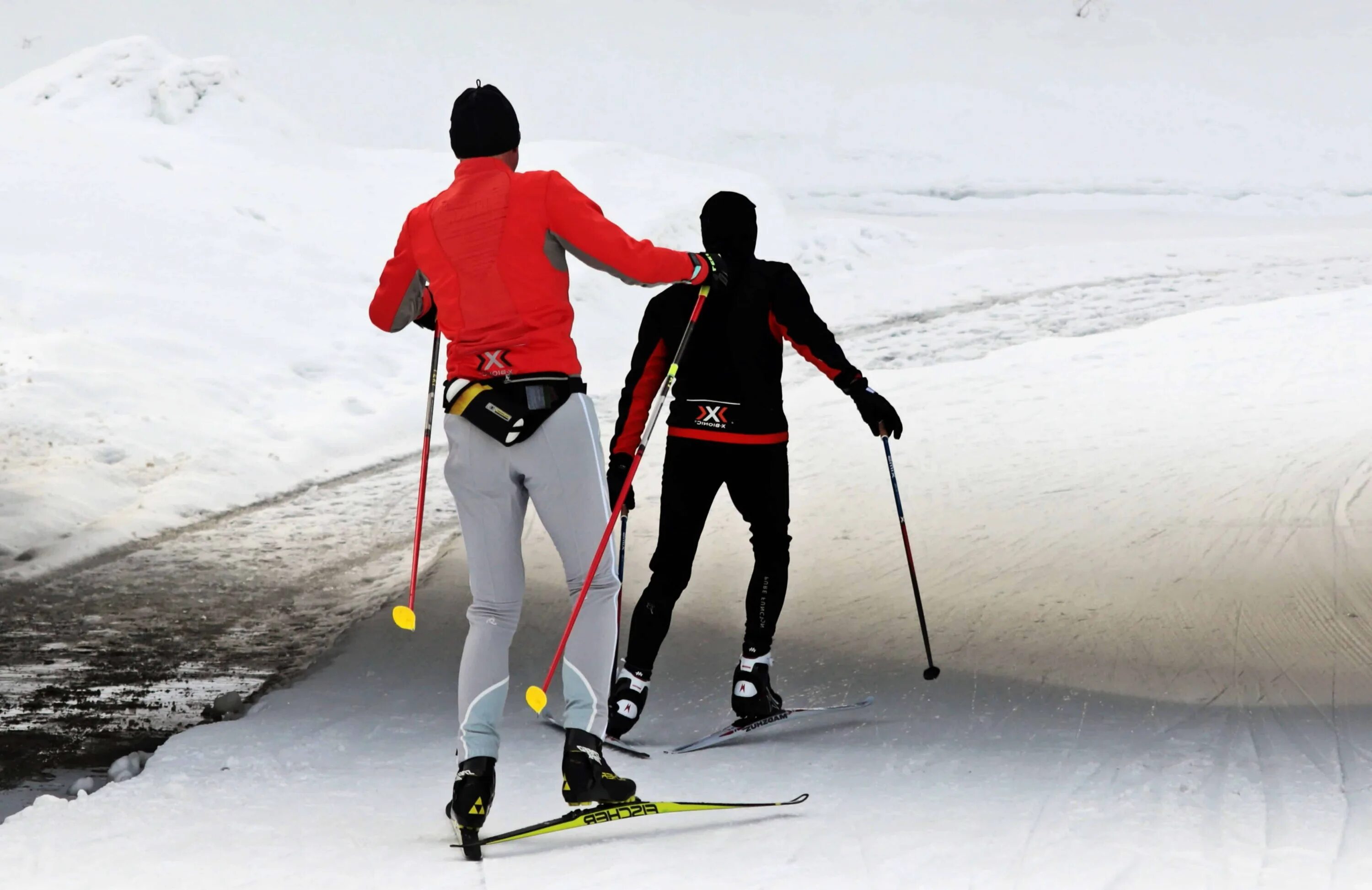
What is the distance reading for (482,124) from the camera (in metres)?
2.57

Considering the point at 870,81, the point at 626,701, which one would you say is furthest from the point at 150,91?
the point at 626,701

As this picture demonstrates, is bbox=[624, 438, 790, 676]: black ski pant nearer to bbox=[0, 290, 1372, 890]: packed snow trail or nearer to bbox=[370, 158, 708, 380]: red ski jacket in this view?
bbox=[0, 290, 1372, 890]: packed snow trail

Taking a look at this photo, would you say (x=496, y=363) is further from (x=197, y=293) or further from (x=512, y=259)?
(x=197, y=293)

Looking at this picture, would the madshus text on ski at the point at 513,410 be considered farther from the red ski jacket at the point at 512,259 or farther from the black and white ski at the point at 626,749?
the black and white ski at the point at 626,749

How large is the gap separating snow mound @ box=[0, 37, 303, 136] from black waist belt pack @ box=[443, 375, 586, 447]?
53.6 feet

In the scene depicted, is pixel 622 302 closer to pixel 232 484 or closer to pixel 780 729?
pixel 232 484

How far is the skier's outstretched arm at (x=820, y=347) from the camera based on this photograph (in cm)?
344

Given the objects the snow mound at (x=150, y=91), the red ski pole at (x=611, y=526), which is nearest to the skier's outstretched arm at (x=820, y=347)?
the red ski pole at (x=611, y=526)

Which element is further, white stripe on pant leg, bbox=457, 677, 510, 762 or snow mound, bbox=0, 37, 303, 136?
snow mound, bbox=0, 37, 303, 136

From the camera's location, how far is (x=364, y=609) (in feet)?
16.6

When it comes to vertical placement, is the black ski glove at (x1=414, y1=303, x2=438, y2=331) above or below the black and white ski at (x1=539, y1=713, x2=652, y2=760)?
above

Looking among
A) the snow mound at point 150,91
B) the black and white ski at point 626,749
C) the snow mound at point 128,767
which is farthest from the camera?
the snow mound at point 150,91

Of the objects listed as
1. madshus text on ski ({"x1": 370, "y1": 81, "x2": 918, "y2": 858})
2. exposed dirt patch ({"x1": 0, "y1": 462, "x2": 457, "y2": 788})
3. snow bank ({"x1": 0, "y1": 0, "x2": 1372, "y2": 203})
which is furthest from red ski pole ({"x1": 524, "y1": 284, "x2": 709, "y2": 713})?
A: snow bank ({"x1": 0, "y1": 0, "x2": 1372, "y2": 203})

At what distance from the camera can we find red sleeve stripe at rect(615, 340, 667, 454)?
351 centimetres
